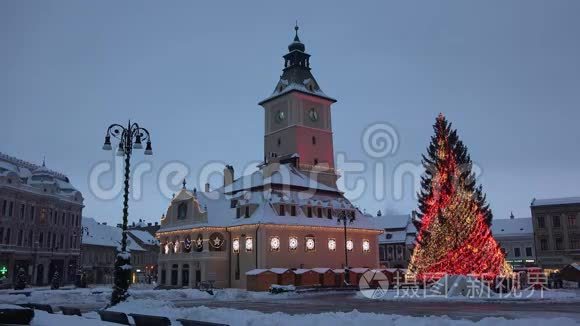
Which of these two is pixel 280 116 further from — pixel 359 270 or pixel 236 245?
pixel 359 270

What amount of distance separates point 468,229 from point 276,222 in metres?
23.1

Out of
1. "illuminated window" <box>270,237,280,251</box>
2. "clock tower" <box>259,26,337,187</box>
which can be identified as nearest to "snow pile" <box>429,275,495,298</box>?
"illuminated window" <box>270,237,280,251</box>

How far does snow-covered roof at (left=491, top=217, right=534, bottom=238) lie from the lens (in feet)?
301

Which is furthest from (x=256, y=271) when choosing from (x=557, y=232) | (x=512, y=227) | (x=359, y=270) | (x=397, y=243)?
(x=512, y=227)

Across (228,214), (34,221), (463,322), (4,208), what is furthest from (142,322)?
(34,221)

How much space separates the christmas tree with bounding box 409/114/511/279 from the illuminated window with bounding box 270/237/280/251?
19231 mm

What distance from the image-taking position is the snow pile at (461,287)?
33.8 m

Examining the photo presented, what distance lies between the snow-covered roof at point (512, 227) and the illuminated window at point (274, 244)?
50.9 m

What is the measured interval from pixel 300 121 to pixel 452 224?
4179 centimetres

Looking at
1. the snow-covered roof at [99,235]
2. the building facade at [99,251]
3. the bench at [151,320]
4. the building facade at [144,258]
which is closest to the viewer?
the bench at [151,320]

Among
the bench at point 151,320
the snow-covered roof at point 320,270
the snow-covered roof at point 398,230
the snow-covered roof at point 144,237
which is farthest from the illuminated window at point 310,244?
the snow-covered roof at point 144,237

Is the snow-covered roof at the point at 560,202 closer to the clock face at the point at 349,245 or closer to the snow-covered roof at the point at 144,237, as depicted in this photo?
the clock face at the point at 349,245

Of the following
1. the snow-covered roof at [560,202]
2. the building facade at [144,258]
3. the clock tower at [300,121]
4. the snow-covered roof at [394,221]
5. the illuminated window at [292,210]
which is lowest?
the building facade at [144,258]

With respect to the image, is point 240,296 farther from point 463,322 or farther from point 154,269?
point 154,269
